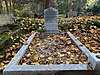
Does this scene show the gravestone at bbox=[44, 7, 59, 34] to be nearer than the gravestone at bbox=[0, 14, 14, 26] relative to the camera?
Yes

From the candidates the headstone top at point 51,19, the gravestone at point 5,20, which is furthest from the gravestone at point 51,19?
the gravestone at point 5,20

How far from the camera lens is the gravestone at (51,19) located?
10844 mm

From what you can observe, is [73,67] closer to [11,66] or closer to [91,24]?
[11,66]

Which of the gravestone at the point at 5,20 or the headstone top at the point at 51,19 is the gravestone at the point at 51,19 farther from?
the gravestone at the point at 5,20

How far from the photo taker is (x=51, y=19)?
10.9 m

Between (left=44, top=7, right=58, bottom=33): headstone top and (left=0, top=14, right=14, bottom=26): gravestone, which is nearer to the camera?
(left=44, top=7, right=58, bottom=33): headstone top

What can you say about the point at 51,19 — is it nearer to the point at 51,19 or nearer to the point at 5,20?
the point at 51,19

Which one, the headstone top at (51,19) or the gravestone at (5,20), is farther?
the gravestone at (5,20)

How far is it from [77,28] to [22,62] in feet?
22.7

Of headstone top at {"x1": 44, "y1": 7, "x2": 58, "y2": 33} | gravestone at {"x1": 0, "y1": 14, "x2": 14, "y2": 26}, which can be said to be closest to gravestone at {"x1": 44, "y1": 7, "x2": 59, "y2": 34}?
headstone top at {"x1": 44, "y1": 7, "x2": 58, "y2": 33}

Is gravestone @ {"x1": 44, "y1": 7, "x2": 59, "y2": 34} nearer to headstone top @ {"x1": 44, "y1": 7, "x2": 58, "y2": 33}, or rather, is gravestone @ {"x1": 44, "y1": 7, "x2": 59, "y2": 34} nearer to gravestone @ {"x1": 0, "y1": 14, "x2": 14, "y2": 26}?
headstone top @ {"x1": 44, "y1": 7, "x2": 58, "y2": 33}

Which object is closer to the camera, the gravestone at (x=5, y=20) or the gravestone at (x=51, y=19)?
the gravestone at (x=51, y=19)

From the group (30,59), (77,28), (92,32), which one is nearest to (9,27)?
(77,28)

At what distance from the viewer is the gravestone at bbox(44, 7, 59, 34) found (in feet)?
35.6
